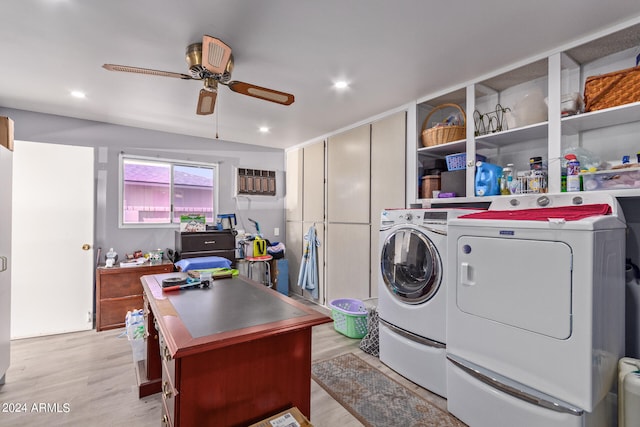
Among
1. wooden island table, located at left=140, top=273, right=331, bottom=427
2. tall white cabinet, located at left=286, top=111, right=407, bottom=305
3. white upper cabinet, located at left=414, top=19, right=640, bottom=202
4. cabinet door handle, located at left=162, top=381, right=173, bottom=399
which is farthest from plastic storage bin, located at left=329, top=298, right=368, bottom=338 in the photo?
cabinet door handle, located at left=162, top=381, right=173, bottom=399

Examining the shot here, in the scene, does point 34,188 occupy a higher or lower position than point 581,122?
lower

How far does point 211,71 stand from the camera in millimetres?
2027

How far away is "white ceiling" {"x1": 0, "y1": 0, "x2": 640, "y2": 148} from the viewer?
66.1 inches

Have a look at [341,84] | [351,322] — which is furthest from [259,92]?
[351,322]

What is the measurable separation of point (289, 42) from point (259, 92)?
38 centimetres

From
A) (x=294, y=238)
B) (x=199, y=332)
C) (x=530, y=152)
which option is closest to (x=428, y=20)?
(x=530, y=152)

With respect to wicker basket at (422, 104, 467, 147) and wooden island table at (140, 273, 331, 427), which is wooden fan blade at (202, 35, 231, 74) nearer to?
wooden island table at (140, 273, 331, 427)

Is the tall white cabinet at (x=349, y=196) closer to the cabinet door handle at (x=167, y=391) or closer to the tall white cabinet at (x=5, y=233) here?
the cabinet door handle at (x=167, y=391)

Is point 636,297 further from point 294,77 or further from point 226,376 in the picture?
point 294,77

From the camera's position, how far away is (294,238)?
16.3 ft

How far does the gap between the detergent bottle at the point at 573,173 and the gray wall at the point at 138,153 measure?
397 centimetres

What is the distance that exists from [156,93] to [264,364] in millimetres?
2692

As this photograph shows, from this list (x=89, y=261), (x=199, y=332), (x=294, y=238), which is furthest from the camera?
(x=294, y=238)

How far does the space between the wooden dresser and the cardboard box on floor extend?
293cm
